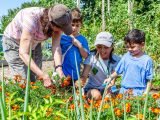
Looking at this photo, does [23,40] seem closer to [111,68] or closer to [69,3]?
[111,68]

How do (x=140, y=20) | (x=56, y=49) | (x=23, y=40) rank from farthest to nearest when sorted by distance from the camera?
(x=140, y=20)
(x=56, y=49)
(x=23, y=40)

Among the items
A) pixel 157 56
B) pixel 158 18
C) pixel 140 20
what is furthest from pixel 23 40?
pixel 140 20

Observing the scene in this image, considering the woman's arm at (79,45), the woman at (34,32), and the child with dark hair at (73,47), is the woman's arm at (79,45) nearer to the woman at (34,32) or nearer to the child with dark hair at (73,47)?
the child with dark hair at (73,47)

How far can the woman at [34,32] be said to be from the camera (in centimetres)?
343

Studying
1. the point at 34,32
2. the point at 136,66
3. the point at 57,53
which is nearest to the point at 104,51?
the point at 136,66

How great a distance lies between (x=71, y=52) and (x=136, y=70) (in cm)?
69

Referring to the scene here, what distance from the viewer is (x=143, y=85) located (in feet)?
14.1

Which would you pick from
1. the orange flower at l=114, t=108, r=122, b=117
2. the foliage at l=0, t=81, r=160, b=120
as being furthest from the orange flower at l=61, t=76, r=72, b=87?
the orange flower at l=114, t=108, r=122, b=117

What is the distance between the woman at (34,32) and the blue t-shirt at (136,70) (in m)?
0.72

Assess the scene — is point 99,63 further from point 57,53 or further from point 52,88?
point 52,88

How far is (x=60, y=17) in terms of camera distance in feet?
11.0

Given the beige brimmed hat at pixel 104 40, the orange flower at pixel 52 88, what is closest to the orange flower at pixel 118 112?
the orange flower at pixel 52 88

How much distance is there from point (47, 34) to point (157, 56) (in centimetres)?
502

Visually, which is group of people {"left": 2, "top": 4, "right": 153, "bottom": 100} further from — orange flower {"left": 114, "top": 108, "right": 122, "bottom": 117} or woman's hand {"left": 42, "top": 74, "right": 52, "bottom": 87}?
orange flower {"left": 114, "top": 108, "right": 122, "bottom": 117}
